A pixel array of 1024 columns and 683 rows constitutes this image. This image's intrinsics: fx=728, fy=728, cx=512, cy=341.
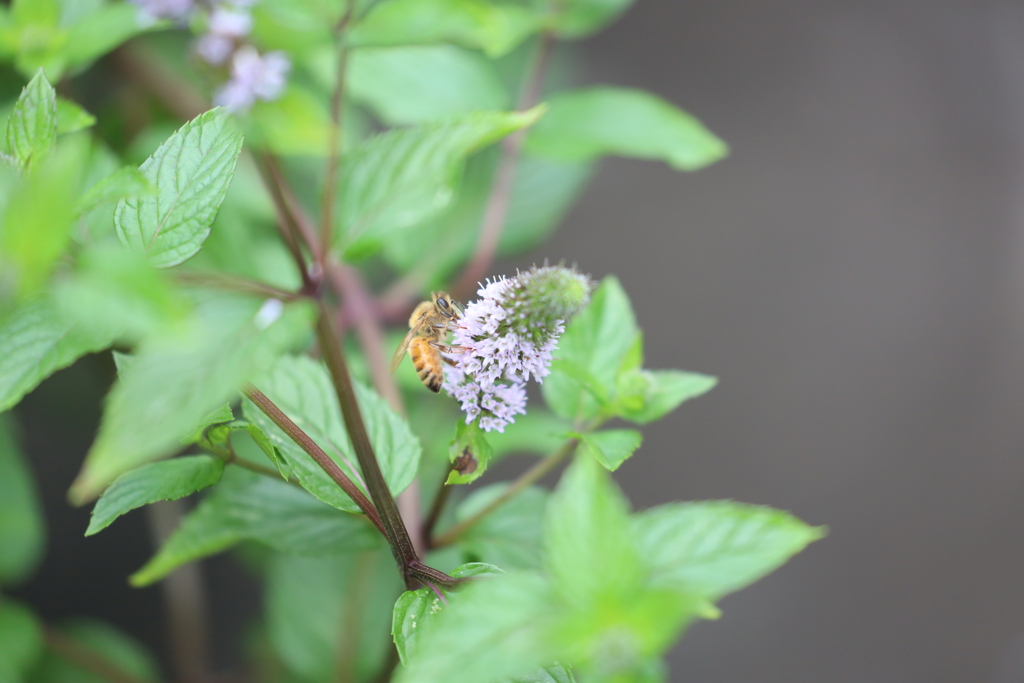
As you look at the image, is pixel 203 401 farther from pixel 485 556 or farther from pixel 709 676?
pixel 709 676

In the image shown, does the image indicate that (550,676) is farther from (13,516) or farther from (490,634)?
(13,516)

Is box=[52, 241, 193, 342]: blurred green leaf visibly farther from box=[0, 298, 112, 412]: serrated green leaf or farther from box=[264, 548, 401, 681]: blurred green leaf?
box=[264, 548, 401, 681]: blurred green leaf

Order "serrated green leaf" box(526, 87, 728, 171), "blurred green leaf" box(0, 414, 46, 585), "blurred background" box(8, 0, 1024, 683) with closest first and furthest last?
"blurred green leaf" box(0, 414, 46, 585), "serrated green leaf" box(526, 87, 728, 171), "blurred background" box(8, 0, 1024, 683)

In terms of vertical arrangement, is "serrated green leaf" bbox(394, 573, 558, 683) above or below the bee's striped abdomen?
below

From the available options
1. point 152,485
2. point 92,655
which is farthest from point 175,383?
point 92,655

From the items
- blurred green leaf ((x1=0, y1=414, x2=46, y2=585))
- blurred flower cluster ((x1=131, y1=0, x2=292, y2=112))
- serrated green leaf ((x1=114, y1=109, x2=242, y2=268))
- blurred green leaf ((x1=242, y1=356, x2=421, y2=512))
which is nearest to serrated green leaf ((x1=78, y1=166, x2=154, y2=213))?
serrated green leaf ((x1=114, y1=109, x2=242, y2=268))

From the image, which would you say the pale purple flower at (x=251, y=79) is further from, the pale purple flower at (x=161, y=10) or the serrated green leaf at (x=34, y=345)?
the serrated green leaf at (x=34, y=345)
